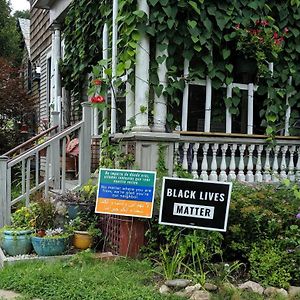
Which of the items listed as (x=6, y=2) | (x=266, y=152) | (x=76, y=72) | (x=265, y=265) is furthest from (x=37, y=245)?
(x=6, y=2)

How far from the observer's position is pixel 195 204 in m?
3.87

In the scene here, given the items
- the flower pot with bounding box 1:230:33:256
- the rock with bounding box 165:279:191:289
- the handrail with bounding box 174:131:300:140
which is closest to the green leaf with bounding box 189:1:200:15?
the handrail with bounding box 174:131:300:140

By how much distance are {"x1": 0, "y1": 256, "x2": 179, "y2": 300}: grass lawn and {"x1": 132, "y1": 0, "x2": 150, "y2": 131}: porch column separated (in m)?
1.50

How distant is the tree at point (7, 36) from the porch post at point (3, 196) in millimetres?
18815

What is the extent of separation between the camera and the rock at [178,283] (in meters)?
3.53

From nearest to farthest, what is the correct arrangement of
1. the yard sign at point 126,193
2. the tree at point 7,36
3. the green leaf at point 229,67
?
the yard sign at point 126,193
the green leaf at point 229,67
the tree at point 7,36

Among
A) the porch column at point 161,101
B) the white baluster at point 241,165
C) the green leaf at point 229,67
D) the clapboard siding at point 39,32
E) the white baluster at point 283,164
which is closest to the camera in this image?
the porch column at point 161,101

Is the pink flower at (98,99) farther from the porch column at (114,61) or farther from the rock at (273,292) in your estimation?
the rock at (273,292)

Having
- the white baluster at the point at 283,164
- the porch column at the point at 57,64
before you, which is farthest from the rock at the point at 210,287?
the porch column at the point at 57,64

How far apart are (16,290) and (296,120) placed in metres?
4.04

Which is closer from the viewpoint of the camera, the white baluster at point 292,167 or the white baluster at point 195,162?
the white baluster at point 195,162

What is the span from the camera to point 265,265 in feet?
11.9

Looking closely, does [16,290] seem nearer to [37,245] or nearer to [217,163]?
[37,245]

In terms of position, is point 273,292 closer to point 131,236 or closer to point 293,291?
point 293,291
